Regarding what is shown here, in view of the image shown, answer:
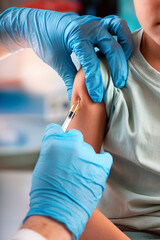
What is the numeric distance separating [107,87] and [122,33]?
0.86 feet

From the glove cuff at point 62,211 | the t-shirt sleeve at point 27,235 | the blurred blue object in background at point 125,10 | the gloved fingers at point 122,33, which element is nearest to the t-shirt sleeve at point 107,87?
the gloved fingers at point 122,33

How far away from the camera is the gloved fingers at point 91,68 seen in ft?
3.87

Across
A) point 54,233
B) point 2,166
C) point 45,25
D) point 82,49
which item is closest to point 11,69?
point 2,166

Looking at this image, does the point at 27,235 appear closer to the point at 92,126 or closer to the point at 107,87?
the point at 92,126

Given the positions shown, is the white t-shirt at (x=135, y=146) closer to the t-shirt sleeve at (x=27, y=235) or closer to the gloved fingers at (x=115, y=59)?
the gloved fingers at (x=115, y=59)

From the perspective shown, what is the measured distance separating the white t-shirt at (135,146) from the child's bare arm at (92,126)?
0.04m

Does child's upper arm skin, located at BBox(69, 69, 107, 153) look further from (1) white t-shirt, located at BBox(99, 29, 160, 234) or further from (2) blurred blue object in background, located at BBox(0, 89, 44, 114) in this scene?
(2) blurred blue object in background, located at BBox(0, 89, 44, 114)

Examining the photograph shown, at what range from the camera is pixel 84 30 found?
4.33 ft

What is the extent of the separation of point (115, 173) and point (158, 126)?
26 centimetres

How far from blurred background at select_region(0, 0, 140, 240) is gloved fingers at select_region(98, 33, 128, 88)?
240 cm

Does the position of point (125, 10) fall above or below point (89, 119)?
below

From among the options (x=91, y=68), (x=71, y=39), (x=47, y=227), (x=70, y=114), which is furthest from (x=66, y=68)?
(x=47, y=227)

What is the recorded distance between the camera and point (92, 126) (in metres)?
1.18

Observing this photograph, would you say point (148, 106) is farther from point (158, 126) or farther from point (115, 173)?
point (115, 173)
